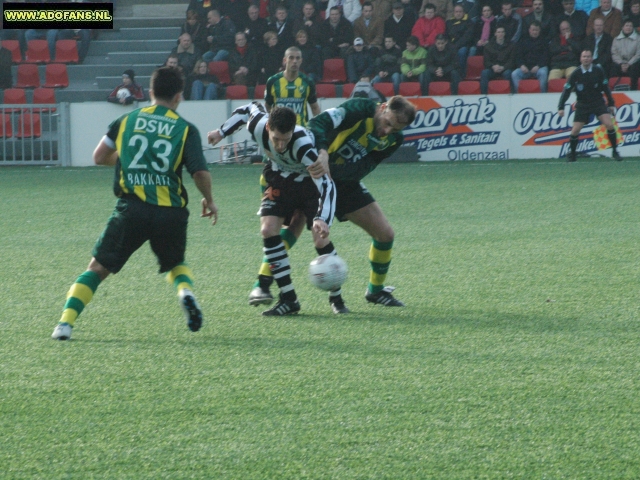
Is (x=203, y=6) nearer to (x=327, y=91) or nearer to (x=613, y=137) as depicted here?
(x=327, y=91)

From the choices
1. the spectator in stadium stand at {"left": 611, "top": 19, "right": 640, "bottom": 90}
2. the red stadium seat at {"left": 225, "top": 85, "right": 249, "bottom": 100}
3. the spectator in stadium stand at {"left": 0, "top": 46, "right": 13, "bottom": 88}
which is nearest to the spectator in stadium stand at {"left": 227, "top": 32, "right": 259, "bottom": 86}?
the red stadium seat at {"left": 225, "top": 85, "right": 249, "bottom": 100}

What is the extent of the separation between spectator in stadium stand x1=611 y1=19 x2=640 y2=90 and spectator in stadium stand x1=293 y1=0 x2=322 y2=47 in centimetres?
580

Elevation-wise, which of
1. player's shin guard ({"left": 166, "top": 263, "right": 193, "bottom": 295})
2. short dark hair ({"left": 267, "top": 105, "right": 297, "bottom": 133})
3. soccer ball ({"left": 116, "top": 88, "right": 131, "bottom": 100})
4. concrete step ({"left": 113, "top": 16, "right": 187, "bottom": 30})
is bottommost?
soccer ball ({"left": 116, "top": 88, "right": 131, "bottom": 100})

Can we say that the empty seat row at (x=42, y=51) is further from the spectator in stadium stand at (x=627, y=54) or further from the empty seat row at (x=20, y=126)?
the spectator in stadium stand at (x=627, y=54)

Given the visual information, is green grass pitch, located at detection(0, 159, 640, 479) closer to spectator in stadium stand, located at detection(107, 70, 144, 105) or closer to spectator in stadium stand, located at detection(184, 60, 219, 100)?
spectator in stadium stand, located at detection(107, 70, 144, 105)

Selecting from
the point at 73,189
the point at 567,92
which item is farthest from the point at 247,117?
the point at 567,92

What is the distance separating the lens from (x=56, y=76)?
20.8 meters

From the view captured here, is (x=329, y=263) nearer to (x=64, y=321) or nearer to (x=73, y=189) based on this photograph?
(x=64, y=321)

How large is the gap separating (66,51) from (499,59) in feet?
32.5

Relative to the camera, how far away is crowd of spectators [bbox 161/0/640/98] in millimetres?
17906

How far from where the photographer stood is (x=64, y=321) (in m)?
4.95

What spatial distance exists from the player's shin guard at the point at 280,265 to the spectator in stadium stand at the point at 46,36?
56.5ft

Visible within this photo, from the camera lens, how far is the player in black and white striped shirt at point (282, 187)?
5.38 metres

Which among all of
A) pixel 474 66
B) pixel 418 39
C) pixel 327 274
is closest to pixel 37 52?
pixel 418 39
